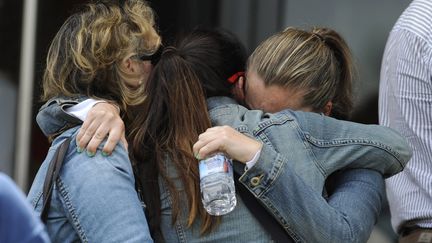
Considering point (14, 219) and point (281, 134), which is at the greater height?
point (14, 219)

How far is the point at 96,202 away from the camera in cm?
256

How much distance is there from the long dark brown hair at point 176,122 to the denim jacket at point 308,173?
0.04 metres

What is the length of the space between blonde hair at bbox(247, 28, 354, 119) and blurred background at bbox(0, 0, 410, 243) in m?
2.28

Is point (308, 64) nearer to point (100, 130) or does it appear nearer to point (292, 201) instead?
point (292, 201)

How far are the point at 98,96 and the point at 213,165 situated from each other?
1.83ft

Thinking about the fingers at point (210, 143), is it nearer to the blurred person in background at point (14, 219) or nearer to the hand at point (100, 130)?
the hand at point (100, 130)

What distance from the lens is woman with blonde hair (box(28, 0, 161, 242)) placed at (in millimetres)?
2559

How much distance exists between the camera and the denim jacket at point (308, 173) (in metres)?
2.61

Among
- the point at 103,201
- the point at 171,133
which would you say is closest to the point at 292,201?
the point at 171,133

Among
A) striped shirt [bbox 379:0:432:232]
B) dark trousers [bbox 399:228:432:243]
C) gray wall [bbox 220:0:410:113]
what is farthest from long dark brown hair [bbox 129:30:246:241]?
gray wall [bbox 220:0:410:113]

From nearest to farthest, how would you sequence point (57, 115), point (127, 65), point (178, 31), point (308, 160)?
point (308, 160)
point (57, 115)
point (127, 65)
point (178, 31)

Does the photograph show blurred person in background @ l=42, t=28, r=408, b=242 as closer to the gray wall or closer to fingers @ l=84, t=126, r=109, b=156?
fingers @ l=84, t=126, r=109, b=156

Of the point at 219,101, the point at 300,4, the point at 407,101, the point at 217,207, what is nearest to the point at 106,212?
the point at 217,207

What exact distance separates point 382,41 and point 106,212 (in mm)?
3000
